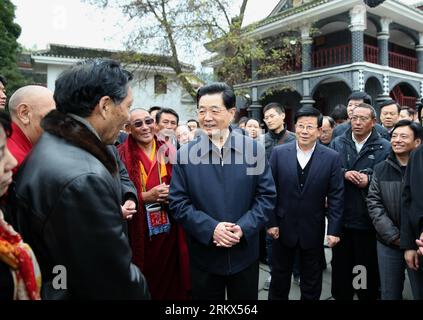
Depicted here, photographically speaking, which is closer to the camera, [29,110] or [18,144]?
[18,144]

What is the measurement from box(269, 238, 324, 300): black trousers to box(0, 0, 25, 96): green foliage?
1443 centimetres

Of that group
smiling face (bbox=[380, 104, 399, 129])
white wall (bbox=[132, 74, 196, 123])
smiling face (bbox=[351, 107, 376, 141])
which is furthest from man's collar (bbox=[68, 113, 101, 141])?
white wall (bbox=[132, 74, 196, 123])

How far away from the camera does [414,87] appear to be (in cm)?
1382

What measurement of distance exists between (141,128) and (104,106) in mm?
1580

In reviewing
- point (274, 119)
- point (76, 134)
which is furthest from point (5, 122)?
point (274, 119)

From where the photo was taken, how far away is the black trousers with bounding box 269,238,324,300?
292 centimetres

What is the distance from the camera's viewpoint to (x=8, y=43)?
541 inches

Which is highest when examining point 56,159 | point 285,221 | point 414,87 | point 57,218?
point 414,87

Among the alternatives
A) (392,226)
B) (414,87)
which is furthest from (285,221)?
(414,87)

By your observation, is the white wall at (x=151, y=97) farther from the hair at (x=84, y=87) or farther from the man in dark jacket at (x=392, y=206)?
the hair at (x=84, y=87)

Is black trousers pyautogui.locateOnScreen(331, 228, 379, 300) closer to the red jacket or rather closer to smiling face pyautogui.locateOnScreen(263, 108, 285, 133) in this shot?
smiling face pyautogui.locateOnScreen(263, 108, 285, 133)

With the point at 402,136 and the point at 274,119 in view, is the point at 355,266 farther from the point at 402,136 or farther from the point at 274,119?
the point at 274,119
